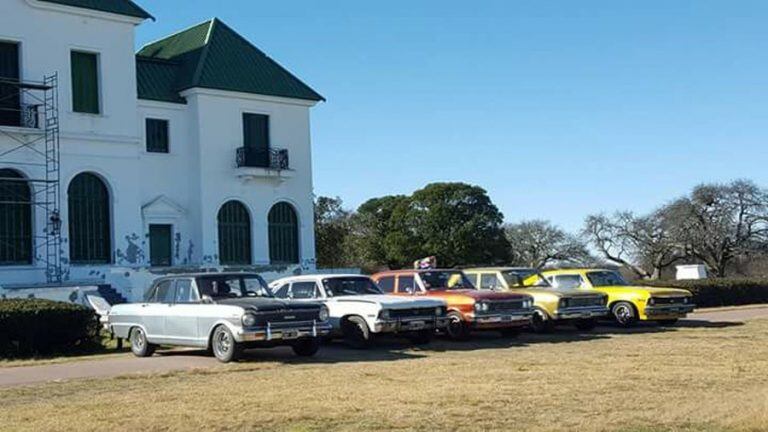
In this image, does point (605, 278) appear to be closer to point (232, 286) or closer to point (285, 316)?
point (232, 286)

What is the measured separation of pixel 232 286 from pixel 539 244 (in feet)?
217

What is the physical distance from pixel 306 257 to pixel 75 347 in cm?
2002

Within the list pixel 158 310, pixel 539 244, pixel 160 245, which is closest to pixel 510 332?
pixel 158 310

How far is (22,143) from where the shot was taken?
3108 cm

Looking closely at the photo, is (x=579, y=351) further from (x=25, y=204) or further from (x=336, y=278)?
(x=25, y=204)

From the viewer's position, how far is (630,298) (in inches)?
970

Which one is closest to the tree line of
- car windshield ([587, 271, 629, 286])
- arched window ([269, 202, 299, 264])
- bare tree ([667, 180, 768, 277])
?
bare tree ([667, 180, 768, 277])

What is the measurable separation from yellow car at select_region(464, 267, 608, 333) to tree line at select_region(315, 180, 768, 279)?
1466 inches

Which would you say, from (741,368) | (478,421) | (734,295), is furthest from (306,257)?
(478,421)

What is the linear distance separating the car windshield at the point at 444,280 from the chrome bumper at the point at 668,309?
15.9 feet

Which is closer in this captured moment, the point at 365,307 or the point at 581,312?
the point at 365,307

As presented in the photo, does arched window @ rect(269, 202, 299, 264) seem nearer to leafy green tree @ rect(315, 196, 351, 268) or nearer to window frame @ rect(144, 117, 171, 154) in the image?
window frame @ rect(144, 117, 171, 154)

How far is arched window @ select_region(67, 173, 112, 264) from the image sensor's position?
32469 mm

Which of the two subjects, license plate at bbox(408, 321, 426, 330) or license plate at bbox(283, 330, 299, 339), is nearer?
license plate at bbox(283, 330, 299, 339)
